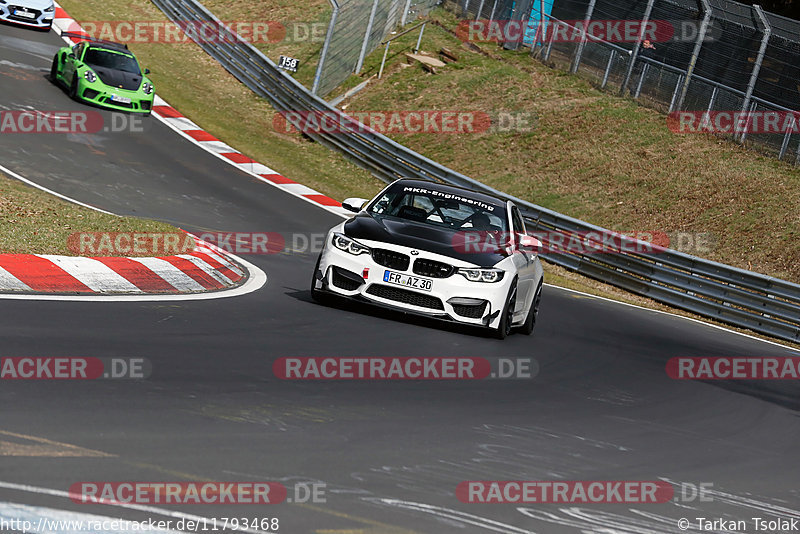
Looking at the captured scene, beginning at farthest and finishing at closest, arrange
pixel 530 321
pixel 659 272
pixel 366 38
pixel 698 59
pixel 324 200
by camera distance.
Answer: pixel 366 38, pixel 698 59, pixel 324 200, pixel 659 272, pixel 530 321

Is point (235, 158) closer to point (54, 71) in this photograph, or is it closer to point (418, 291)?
point (54, 71)

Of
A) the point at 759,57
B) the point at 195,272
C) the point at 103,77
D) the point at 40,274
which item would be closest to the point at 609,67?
the point at 759,57

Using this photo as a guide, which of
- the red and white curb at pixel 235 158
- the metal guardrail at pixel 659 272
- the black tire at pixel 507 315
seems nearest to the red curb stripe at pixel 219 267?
the black tire at pixel 507 315

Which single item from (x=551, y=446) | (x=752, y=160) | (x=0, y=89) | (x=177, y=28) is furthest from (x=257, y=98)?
(x=551, y=446)

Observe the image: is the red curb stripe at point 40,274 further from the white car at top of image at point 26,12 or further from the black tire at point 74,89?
the white car at top of image at point 26,12

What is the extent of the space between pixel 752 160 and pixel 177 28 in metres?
20.9

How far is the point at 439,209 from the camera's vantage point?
11406 mm

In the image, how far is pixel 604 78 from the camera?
30.9m

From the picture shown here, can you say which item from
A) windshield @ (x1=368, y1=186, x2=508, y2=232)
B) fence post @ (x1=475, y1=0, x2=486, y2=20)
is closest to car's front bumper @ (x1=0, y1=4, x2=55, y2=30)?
fence post @ (x1=475, y1=0, x2=486, y2=20)

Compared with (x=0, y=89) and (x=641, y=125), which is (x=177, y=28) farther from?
(x=641, y=125)

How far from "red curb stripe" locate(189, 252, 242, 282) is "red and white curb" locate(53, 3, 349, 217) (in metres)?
10.1

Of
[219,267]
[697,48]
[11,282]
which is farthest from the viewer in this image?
[697,48]

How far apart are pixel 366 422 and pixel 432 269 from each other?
3.90 meters

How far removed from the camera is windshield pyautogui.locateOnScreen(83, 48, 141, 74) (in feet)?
82.2
